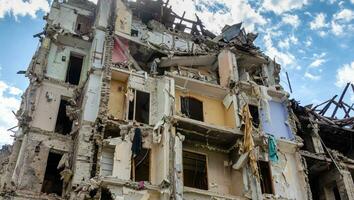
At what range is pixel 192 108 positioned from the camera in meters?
25.8

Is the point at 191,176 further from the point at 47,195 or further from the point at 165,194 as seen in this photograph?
the point at 47,195

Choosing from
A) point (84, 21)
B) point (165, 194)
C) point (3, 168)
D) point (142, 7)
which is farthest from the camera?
point (142, 7)

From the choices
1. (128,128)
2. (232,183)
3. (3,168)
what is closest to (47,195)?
(3,168)

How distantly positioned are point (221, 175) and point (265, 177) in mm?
2770

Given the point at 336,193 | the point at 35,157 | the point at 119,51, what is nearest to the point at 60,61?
the point at 119,51

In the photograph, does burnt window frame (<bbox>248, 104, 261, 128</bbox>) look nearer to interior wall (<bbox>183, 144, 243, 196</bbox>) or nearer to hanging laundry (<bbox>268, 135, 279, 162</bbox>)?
hanging laundry (<bbox>268, 135, 279, 162</bbox>)

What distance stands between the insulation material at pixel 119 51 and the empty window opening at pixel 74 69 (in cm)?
220

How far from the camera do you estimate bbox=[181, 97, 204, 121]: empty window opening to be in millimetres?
25327

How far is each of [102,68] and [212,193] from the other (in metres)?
9.56

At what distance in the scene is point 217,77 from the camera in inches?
1153

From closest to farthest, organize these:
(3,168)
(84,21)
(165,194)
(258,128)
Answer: (165,194), (3,168), (258,128), (84,21)

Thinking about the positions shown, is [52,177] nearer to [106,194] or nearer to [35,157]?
[35,157]

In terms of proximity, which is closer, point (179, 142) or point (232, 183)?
point (179, 142)

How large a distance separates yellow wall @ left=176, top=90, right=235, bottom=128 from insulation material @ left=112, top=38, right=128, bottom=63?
421 centimetres
